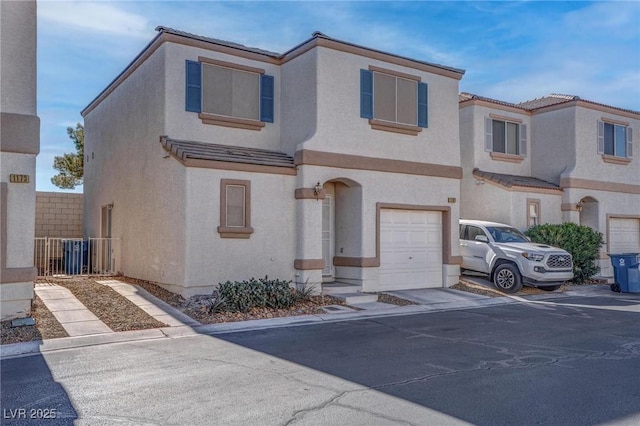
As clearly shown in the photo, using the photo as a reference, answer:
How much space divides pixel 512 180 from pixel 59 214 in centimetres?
Answer: 1721

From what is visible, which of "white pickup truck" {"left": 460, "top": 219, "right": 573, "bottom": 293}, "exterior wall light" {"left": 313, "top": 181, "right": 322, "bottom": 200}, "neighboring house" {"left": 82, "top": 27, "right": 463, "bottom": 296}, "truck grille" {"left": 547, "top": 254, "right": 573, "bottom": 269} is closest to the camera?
"neighboring house" {"left": 82, "top": 27, "right": 463, "bottom": 296}

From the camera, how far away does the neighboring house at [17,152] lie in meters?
10.2

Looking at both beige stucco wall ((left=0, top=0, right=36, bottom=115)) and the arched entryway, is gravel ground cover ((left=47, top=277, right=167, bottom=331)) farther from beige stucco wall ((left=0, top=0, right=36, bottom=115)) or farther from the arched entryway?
the arched entryway

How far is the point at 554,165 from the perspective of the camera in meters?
21.6

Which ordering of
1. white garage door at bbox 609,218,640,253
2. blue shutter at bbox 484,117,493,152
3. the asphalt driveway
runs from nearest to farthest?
the asphalt driveway → blue shutter at bbox 484,117,493,152 → white garage door at bbox 609,218,640,253

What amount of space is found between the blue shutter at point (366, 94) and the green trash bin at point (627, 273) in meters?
9.26

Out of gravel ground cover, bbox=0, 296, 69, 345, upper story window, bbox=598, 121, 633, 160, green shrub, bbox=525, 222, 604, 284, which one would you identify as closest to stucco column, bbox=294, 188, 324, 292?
gravel ground cover, bbox=0, 296, 69, 345

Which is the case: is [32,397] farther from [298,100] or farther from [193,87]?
[298,100]

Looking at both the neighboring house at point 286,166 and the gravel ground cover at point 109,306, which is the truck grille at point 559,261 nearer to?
the neighboring house at point 286,166

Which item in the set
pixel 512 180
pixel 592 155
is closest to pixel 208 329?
pixel 512 180

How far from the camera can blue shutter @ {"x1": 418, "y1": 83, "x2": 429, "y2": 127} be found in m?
16.3

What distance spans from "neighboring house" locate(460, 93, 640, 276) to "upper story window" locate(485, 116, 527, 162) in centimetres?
4

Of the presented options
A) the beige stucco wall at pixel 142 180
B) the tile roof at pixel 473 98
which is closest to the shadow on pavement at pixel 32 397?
the beige stucco wall at pixel 142 180

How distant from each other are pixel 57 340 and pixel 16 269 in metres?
2.13
